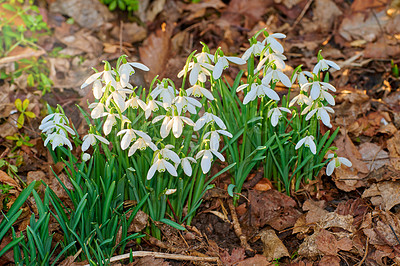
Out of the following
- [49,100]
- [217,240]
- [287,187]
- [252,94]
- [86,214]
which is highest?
[252,94]

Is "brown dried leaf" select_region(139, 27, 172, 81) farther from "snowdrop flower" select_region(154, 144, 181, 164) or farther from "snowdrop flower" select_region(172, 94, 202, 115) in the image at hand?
"snowdrop flower" select_region(154, 144, 181, 164)

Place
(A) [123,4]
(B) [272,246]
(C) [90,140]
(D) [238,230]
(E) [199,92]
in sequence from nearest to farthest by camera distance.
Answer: (C) [90,140] → (E) [199,92] → (B) [272,246] → (D) [238,230] → (A) [123,4]

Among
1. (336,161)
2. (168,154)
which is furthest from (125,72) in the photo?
(336,161)

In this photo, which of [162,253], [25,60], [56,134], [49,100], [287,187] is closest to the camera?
[56,134]

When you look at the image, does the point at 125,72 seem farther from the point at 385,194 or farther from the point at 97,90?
the point at 385,194

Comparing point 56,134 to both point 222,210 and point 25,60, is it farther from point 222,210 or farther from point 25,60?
point 25,60

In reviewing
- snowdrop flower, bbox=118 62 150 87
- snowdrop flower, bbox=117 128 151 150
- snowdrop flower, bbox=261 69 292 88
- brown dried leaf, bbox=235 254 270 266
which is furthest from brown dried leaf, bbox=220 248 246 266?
snowdrop flower, bbox=118 62 150 87

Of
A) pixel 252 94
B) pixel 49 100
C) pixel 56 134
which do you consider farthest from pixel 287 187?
pixel 49 100
